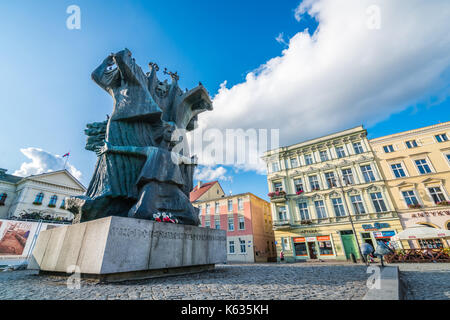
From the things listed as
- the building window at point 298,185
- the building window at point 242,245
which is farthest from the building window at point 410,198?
the building window at point 242,245

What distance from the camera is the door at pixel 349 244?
739 inches

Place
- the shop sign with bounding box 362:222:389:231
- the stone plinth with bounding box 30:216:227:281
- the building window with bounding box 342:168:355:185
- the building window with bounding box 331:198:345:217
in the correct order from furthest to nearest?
the building window with bounding box 342:168:355:185, the building window with bounding box 331:198:345:217, the shop sign with bounding box 362:222:389:231, the stone plinth with bounding box 30:216:227:281

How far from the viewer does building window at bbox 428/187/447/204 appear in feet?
57.0

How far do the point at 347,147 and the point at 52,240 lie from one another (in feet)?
84.4

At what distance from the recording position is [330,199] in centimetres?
2136

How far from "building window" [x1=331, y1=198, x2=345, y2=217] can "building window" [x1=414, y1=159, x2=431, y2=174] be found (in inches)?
299

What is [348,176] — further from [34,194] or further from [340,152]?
[34,194]

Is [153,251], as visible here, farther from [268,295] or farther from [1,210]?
[1,210]

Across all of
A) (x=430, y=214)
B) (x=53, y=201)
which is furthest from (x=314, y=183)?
(x=53, y=201)

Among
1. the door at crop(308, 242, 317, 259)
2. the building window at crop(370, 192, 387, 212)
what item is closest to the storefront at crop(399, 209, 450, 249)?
the building window at crop(370, 192, 387, 212)

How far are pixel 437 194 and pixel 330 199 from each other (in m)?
8.50

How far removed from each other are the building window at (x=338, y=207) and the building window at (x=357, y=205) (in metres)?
1.05

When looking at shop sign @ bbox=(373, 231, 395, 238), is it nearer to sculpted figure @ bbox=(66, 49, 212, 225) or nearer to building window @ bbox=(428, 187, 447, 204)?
building window @ bbox=(428, 187, 447, 204)
